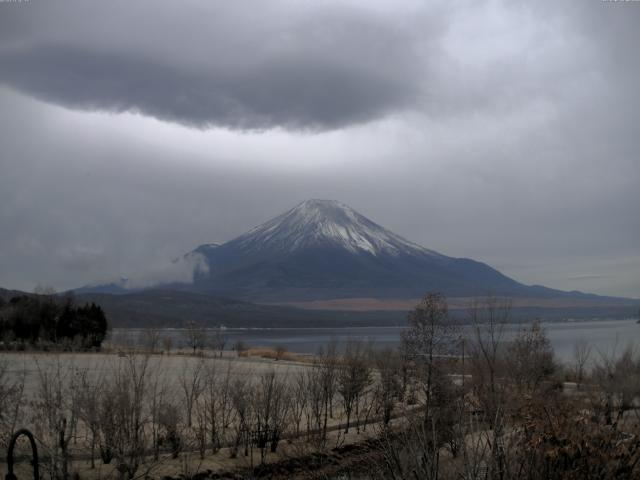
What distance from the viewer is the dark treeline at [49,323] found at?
7450 cm

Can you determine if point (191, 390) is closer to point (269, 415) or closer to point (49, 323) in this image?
point (269, 415)

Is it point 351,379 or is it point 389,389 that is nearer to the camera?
point 389,389

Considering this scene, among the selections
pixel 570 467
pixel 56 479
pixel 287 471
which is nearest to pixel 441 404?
pixel 287 471

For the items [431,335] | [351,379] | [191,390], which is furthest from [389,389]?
[191,390]

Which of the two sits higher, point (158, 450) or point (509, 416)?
point (509, 416)

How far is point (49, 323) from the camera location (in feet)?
254

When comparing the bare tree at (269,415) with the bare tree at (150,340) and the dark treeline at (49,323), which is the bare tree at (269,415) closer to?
the bare tree at (150,340)

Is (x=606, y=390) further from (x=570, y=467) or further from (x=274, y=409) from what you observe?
(x=570, y=467)

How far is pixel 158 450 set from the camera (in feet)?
68.4

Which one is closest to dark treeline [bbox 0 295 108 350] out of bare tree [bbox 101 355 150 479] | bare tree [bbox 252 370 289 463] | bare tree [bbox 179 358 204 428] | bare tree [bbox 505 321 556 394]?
bare tree [bbox 179 358 204 428]

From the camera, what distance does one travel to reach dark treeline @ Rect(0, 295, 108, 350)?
74.5m

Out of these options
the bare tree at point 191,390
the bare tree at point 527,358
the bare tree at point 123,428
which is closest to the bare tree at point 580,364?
the bare tree at point 527,358

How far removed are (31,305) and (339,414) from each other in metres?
57.1

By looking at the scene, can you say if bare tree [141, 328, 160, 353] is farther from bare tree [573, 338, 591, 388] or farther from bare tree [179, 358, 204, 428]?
bare tree [573, 338, 591, 388]
